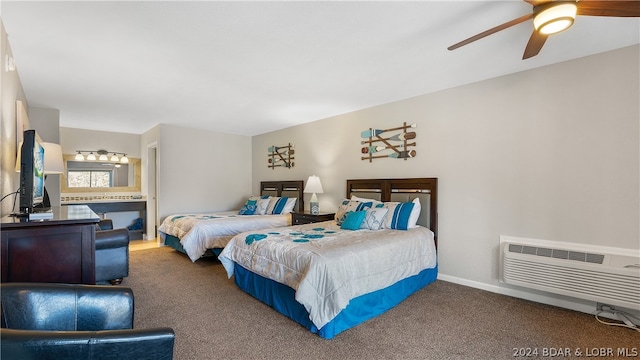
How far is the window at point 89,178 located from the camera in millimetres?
6157

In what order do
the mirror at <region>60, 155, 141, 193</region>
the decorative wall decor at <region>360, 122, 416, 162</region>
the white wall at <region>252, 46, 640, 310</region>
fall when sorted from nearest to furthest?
1. the white wall at <region>252, 46, 640, 310</region>
2. the decorative wall decor at <region>360, 122, 416, 162</region>
3. the mirror at <region>60, 155, 141, 193</region>

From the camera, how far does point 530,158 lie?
3.00 meters

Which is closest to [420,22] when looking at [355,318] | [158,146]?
[355,318]

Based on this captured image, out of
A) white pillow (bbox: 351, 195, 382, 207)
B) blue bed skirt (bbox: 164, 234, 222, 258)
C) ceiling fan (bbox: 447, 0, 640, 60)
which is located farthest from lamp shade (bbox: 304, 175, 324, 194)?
ceiling fan (bbox: 447, 0, 640, 60)

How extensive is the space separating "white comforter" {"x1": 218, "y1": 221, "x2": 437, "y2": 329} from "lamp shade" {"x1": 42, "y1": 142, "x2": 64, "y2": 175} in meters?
2.39

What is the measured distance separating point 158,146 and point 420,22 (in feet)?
17.0

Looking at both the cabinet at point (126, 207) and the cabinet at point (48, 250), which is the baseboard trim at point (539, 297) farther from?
the cabinet at point (126, 207)

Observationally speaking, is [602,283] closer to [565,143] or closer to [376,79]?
[565,143]

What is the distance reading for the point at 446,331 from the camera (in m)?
2.34

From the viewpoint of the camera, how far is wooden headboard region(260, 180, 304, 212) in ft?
18.1

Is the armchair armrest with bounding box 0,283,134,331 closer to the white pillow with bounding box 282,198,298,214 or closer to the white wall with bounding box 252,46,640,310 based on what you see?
the white wall with bounding box 252,46,640,310

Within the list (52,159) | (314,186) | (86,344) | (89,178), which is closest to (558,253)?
(314,186)

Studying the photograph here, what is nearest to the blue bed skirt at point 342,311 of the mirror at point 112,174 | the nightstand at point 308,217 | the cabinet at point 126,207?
the nightstand at point 308,217

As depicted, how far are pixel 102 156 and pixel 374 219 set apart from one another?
6.25 m
